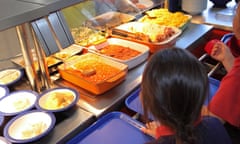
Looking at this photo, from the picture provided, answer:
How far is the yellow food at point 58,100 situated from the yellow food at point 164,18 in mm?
700

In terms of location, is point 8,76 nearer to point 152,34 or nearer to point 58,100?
point 58,100

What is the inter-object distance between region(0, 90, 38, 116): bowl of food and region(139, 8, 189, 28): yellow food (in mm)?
768

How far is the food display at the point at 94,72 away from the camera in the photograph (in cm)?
105

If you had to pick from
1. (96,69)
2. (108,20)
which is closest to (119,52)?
(96,69)

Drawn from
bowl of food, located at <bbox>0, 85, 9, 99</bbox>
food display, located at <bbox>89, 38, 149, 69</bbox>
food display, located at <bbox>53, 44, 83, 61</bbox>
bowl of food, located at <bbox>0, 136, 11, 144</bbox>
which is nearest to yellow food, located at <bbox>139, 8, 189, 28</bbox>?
food display, located at <bbox>89, 38, 149, 69</bbox>

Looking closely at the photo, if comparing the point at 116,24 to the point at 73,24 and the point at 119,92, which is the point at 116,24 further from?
the point at 119,92

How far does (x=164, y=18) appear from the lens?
5.00ft

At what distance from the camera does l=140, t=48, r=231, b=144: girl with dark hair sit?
66 centimetres

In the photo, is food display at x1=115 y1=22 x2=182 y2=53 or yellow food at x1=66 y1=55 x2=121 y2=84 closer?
yellow food at x1=66 y1=55 x2=121 y2=84

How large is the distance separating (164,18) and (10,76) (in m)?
0.84

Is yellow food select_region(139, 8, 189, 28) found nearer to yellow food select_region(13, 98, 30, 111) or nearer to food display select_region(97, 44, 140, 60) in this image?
food display select_region(97, 44, 140, 60)

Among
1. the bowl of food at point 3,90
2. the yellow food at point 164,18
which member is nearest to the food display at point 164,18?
the yellow food at point 164,18

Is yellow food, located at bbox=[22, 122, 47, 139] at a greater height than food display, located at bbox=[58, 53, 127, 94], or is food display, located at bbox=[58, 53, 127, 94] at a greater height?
food display, located at bbox=[58, 53, 127, 94]

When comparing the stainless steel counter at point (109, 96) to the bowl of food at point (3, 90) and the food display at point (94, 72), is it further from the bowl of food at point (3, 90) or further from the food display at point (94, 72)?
the bowl of food at point (3, 90)
